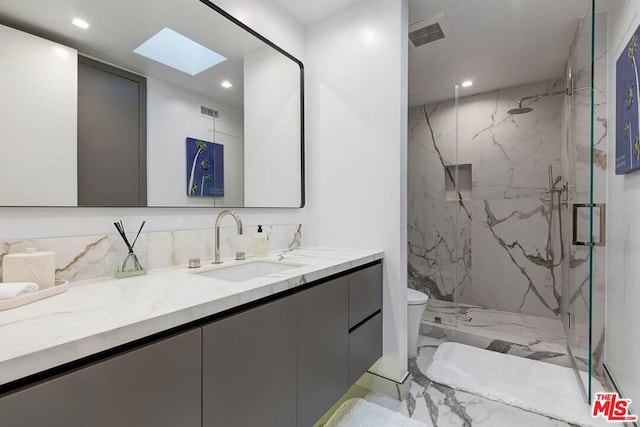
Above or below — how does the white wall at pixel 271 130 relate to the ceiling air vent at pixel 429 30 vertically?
below

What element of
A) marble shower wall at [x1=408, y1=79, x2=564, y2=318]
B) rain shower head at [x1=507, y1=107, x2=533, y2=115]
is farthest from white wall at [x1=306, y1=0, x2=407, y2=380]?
→ rain shower head at [x1=507, y1=107, x2=533, y2=115]

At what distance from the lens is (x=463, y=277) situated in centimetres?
325

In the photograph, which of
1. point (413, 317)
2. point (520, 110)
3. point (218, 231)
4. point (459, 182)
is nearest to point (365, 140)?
point (218, 231)

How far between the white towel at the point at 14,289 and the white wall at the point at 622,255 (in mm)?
2367

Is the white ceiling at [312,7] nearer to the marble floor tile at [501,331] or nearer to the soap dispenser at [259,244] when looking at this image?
the soap dispenser at [259,244]

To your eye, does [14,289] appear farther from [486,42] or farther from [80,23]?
[486,42]

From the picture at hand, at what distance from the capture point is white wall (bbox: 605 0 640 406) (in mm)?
1420

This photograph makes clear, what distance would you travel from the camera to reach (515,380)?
73.8 inches

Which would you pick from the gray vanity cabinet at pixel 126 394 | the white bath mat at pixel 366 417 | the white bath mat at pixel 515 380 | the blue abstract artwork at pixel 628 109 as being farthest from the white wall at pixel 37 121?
the blue abstract artwork at pixel 628 109

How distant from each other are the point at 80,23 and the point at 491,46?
2.65m

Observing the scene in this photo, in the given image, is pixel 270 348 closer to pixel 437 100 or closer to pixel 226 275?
pixel 226 275

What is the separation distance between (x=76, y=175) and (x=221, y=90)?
80cm

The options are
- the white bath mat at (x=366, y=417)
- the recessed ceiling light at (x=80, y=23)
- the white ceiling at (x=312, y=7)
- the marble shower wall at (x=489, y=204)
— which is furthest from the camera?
the marble shower wall at (x=489, y=204)

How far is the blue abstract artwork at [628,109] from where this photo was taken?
4.45ft
